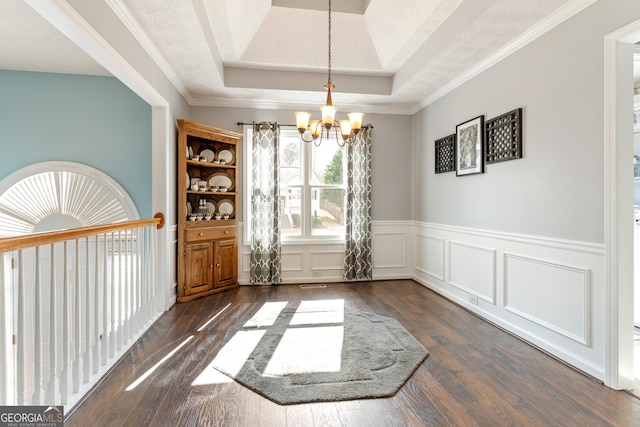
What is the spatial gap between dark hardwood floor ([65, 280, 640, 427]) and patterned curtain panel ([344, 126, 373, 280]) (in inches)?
76.2

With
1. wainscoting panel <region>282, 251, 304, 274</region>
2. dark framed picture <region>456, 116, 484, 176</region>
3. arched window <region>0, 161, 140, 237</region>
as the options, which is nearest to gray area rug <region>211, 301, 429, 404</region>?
wainscoting panel <region>282, 251, 304, 274</region>

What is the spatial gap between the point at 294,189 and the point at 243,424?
3.41 metres

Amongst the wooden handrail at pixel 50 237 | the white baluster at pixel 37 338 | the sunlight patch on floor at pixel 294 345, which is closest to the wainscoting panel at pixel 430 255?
the sunlight patch on floor at pixel 294 345

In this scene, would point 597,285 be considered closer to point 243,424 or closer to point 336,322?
point 336,322

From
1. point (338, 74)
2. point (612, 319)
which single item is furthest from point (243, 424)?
point (338, 74)

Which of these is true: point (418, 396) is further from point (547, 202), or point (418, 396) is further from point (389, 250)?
point (389, 250)

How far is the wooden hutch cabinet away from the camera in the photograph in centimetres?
379

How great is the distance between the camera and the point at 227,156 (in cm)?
447

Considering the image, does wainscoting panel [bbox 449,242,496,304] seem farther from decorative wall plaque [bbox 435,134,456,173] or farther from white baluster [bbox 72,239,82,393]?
white baluster [bbox 72,239,82,393]

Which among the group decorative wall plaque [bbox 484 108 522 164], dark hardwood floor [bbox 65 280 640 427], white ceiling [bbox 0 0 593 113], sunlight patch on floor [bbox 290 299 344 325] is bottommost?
dark hardwood floor [bbox 65 280 640 427]

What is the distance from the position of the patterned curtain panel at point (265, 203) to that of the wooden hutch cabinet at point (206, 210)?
27cm

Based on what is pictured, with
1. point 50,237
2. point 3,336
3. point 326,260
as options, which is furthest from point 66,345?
point 326,260

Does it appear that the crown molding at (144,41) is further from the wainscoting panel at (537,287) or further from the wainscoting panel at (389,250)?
the wainscoting panel at (537,287)

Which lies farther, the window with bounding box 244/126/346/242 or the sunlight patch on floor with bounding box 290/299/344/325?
the window with bounding box 244/126/346/242
